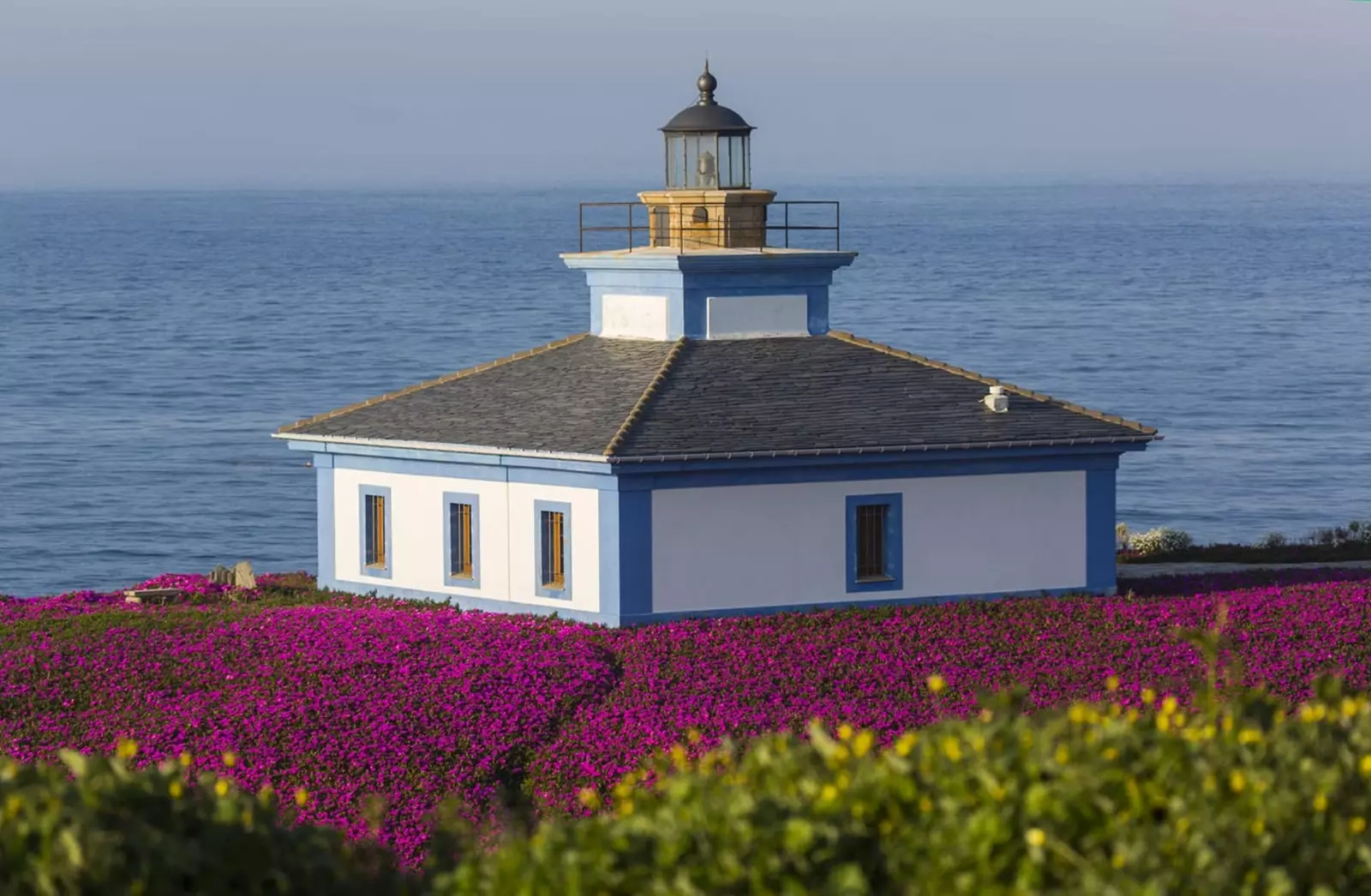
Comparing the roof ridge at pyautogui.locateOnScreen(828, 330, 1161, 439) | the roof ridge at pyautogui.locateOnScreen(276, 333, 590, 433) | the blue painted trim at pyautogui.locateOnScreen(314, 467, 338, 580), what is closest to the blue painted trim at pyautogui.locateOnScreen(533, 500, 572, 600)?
the roof ridge at pyautogui.locateOnScreen(276, 333, 590, 433)

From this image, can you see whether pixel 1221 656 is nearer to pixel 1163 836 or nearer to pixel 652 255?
pixel 652 255

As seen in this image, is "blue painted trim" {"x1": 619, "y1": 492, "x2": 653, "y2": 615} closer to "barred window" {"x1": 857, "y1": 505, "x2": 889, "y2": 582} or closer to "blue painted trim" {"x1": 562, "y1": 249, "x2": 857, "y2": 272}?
"barred window" {"x1": 857, "y1": 505, "x2": 889, "y2": 582}

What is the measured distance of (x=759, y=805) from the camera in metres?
11.8

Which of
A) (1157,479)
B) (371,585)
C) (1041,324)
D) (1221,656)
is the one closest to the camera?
(1221,656)

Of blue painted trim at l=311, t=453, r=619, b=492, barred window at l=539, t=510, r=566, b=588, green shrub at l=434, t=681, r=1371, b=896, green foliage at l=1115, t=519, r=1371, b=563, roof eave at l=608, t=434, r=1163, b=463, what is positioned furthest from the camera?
green foliage at l=1115, t=519, r=1371, b=563

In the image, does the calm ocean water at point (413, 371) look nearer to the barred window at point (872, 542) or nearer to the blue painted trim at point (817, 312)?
the blue painted trim at point (817, 312)

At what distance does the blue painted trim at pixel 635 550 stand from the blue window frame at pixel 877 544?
9.48ft

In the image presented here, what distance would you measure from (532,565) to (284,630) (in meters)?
3.55

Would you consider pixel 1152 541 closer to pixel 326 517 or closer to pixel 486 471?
pixel 486 471

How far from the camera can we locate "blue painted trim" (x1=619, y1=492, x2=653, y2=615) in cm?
3075

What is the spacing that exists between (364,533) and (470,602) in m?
2.42

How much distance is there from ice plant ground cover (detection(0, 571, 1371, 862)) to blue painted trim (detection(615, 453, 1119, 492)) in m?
1.83

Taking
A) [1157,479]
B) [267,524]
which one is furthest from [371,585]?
[1157,479]

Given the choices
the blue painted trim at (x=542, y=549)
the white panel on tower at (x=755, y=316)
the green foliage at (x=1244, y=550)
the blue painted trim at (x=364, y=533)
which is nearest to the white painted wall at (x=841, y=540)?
the blue painted trim at (x=542, y=549)
